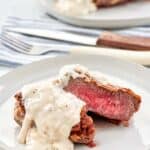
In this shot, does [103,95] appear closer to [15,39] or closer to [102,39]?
[102,39]

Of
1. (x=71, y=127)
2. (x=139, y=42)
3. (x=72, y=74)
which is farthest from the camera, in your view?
(x=139, y=42)

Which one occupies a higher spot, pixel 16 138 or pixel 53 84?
pixel 53 84

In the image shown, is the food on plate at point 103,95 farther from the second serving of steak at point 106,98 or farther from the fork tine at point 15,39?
the fork tine at point 15,39

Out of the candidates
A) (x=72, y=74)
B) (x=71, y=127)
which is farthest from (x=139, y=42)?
(x=71, y=127)

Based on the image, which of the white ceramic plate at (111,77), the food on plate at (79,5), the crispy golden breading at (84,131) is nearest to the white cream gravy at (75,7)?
the food on plate at (79,5)

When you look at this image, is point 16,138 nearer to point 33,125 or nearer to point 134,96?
point 33,125

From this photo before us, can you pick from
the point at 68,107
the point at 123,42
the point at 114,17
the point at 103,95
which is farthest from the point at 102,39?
the point at 68,107

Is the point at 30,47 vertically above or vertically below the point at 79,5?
below
